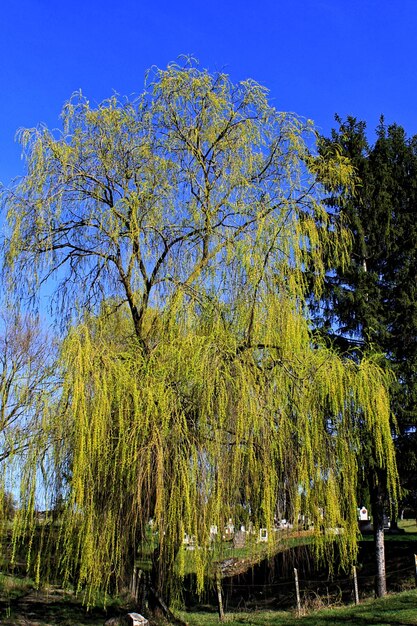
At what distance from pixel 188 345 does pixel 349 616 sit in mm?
6509

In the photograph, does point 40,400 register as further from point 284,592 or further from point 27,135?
point 284,592

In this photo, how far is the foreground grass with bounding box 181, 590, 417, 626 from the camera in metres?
9.90

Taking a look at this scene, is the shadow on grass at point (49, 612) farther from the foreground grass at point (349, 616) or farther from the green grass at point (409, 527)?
the green grass at point (409, 527)

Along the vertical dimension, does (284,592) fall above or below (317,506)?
below

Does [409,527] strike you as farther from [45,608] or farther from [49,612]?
[49,612]

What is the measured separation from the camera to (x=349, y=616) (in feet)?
35.5

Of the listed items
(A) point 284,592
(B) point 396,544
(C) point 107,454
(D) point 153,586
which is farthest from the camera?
(B) point 396,544

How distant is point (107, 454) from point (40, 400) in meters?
0.99

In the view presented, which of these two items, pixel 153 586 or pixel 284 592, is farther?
pixel 284 592

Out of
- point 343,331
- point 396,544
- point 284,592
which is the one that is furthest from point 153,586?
point 396,544

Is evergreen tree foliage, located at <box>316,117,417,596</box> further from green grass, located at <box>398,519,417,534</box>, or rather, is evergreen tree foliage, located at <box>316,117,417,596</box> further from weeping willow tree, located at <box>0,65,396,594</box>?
green grass, located at <box>398,519,417,534</box>

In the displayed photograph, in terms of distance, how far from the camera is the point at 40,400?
7.05 meters

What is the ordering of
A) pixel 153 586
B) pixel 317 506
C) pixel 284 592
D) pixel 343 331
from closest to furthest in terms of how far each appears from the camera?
pixel 317 506, pixel 153 586, pixel 343 331, pixel 284 592

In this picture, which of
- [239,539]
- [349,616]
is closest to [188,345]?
[239,539]
